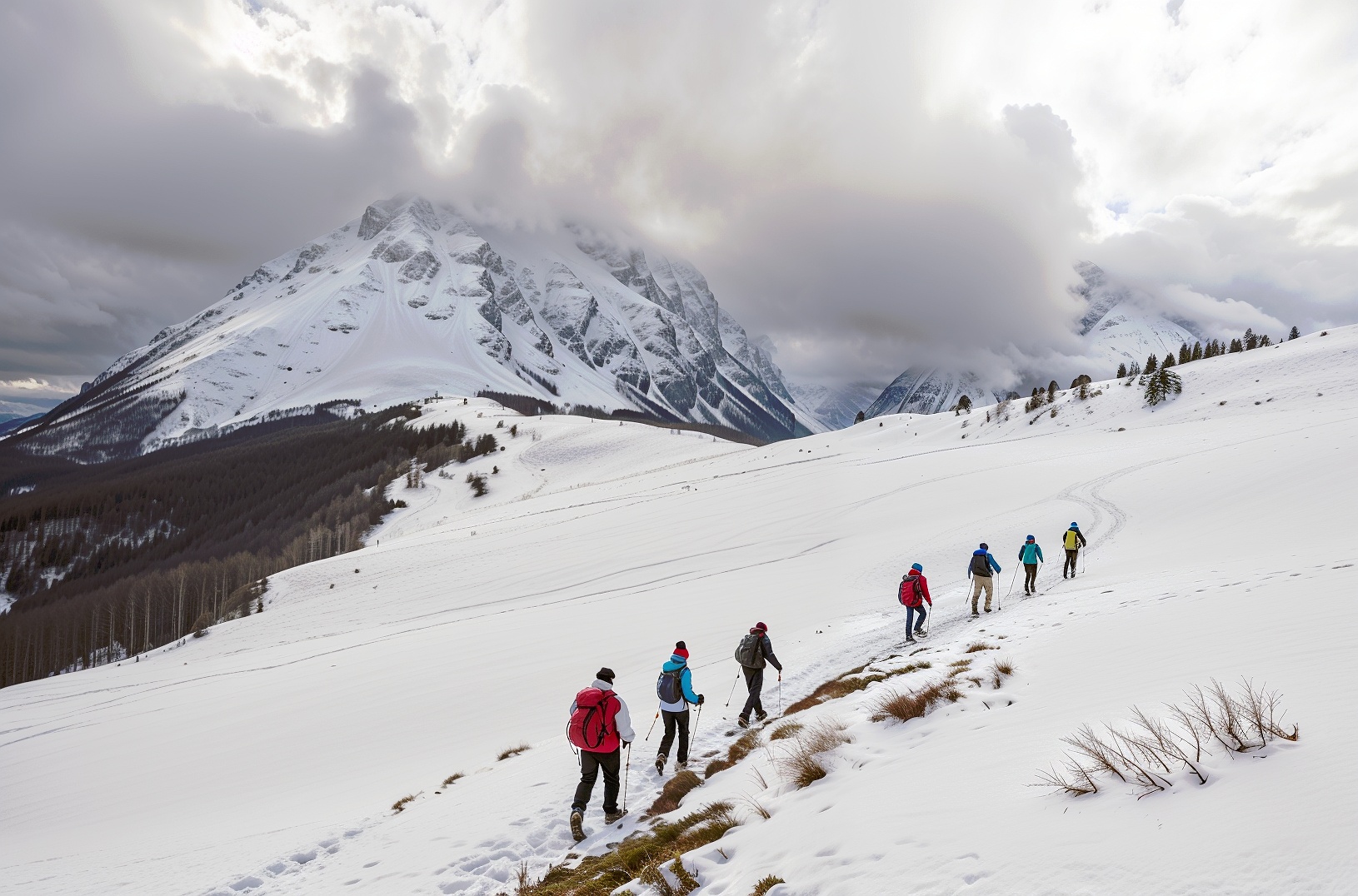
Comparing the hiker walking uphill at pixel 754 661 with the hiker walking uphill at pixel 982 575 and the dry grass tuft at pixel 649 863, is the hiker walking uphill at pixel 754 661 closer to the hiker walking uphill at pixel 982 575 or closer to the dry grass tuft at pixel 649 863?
the dry grass tuft at pixel 649 863

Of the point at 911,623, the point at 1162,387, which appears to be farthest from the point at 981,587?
the point at 1162,387

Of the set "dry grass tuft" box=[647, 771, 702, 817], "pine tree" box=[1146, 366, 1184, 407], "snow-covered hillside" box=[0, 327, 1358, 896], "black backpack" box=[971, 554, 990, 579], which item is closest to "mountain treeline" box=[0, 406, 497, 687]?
"snow-covered hillside" box=[0, 327, 1358, 896]

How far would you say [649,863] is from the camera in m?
5.77

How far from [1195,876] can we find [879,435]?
63029 mm

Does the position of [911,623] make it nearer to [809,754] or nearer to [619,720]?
[809,754]

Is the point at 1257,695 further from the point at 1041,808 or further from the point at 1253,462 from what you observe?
the point at 1253,462

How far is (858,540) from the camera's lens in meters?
26.7

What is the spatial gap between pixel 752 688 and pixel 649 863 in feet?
16.6

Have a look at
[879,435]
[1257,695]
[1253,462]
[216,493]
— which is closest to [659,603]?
[1257,695]

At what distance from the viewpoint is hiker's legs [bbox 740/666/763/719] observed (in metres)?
10.5

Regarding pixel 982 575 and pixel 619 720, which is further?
pixel 982 575

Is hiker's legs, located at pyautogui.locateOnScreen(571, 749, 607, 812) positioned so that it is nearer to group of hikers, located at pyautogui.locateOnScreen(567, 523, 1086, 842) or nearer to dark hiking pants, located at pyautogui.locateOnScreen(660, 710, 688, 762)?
group of hikers, located at pyautogui.locateOnScreen(567, 523, 1086, 842)

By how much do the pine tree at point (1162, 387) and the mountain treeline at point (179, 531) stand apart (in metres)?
80.5

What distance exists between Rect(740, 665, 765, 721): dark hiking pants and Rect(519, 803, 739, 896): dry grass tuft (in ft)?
11.8
